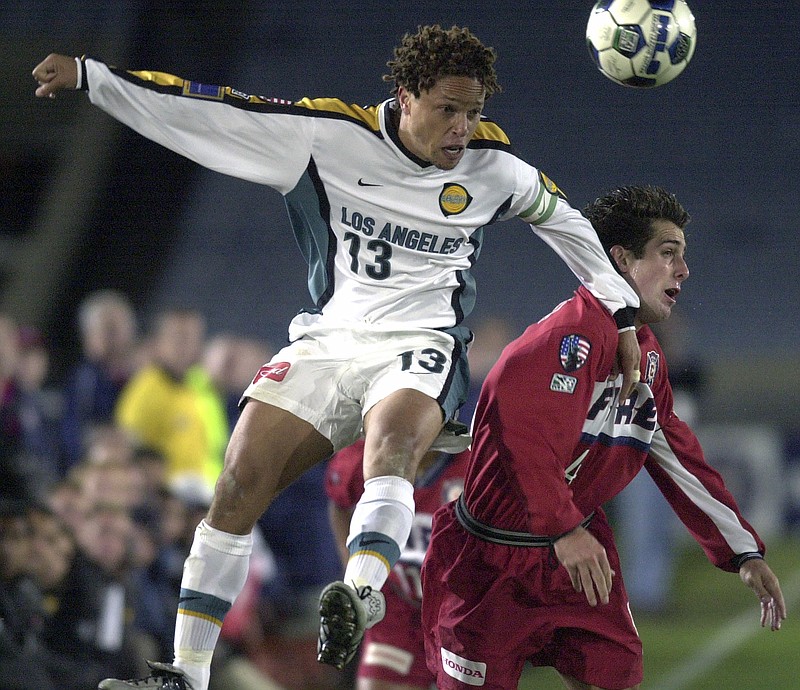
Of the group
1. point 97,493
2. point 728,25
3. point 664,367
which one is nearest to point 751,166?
point 728,25

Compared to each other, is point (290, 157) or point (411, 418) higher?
point (290, 157)

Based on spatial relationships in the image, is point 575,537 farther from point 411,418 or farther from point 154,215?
point 154,215

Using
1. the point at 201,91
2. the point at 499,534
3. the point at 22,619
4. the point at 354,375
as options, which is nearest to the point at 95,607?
the point at 22,619

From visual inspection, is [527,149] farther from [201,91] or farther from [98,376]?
[201,91]

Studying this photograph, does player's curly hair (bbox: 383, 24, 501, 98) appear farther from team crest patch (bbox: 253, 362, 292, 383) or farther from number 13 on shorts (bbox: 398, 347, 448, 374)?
team crest patch (bbox: 253, 362, 292, 383)

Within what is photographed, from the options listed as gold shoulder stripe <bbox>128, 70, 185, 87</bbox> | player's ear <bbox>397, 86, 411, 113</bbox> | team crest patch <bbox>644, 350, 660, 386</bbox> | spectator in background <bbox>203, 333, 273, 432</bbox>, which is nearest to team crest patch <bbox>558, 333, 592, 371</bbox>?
team crest patch <bbox>644, 350, 660, 386</bbox>

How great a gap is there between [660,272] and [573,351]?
0.45 meters

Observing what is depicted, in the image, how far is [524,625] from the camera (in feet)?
11.3

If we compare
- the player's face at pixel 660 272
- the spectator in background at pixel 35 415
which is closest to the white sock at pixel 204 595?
the player's face at pixel 660 272

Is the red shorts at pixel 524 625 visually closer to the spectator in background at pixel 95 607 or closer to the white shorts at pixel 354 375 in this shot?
the white shorts at pixel 354 375

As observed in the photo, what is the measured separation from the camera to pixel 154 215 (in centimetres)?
1325

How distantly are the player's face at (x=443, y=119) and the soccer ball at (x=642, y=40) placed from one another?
71cm

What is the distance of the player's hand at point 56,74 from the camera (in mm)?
3406

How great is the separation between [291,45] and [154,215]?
2361 millimetres
